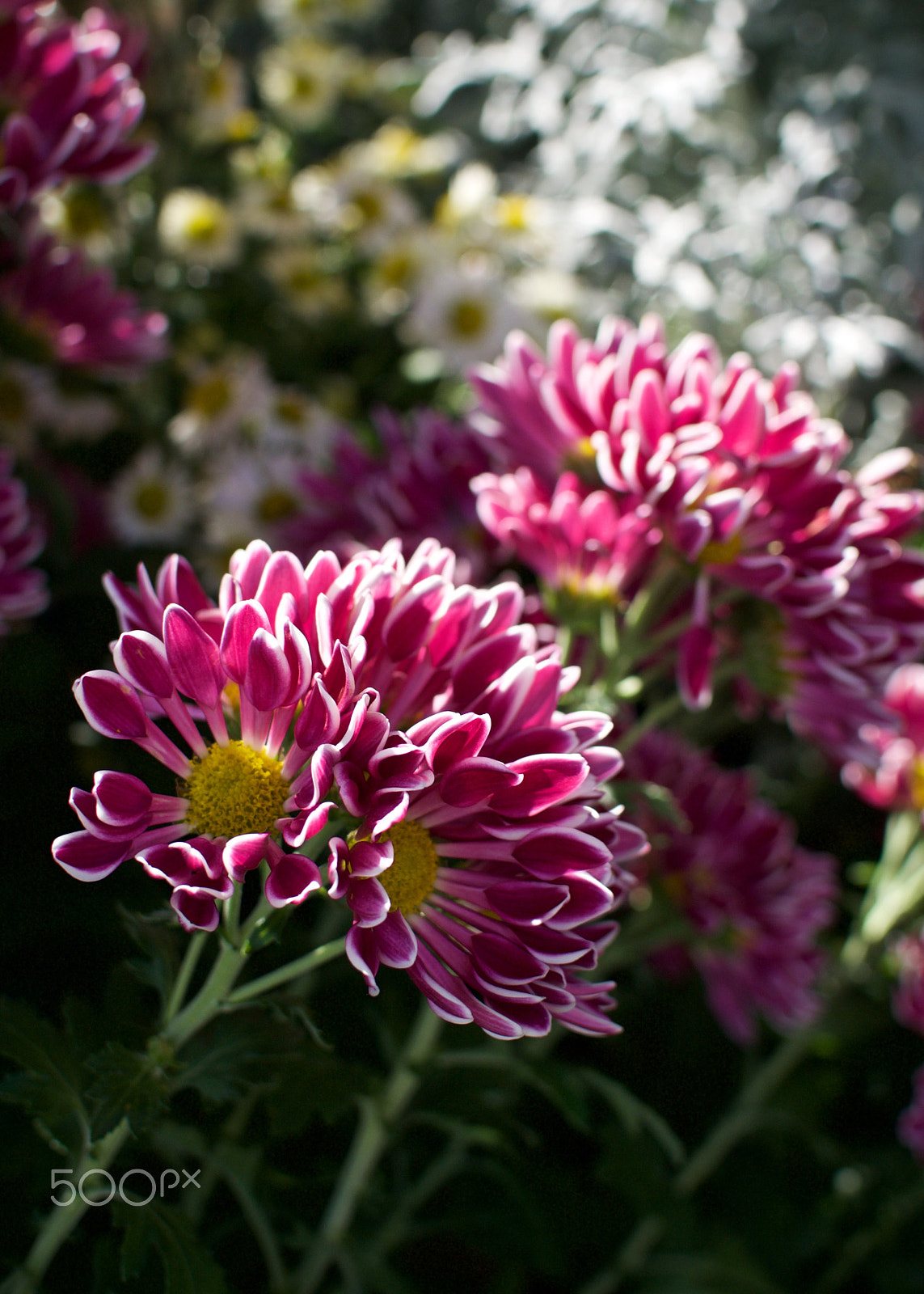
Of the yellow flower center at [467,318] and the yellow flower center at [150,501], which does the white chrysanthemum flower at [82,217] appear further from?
the yellow flower center at [467,318]

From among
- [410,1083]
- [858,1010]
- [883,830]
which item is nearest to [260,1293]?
[410,1083]

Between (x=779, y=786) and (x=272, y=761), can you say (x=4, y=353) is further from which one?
(x=779, y=786)

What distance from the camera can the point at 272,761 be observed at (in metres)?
0.49

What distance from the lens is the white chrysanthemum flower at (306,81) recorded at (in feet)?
5.71

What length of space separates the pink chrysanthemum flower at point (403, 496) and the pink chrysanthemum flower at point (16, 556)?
24cm

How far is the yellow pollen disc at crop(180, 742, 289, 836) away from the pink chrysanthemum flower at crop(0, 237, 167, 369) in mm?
681

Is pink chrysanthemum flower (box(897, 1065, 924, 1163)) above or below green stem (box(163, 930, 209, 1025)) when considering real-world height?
below

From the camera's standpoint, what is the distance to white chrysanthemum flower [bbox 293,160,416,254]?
152 centimetres

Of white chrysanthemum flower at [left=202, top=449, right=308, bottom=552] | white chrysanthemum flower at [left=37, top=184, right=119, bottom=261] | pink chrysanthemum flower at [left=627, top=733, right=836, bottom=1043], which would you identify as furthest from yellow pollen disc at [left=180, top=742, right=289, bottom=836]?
white chrysanthemum flower at [left=37, top=184, right=119, bottom=261]

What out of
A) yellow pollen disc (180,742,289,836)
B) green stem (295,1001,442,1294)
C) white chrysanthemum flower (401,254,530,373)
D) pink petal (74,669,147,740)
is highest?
pink petal (74,669,147,740)

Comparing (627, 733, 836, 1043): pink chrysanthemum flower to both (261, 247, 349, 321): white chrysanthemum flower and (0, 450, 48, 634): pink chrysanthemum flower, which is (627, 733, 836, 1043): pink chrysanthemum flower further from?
(261, 247, 349, 321): white chrysanthemum flower

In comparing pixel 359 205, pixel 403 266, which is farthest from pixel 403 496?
pixel 359 205

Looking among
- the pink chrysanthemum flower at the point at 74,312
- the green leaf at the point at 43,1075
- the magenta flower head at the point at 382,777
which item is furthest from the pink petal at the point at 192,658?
the pink chrysanthemum flower at the point at 74,312

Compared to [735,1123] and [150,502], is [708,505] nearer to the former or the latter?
[735,1123]
